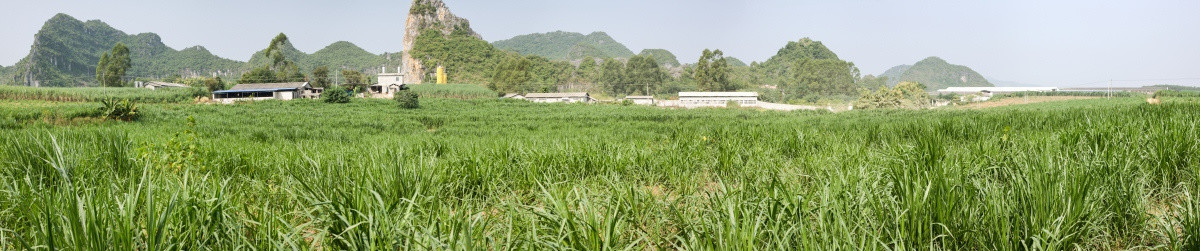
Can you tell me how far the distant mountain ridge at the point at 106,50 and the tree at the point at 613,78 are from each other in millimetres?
87017

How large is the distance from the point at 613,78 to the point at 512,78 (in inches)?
832

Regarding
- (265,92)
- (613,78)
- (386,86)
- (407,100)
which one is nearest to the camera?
(407,100)

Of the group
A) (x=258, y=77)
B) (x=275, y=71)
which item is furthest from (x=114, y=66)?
(x=258, y=77)

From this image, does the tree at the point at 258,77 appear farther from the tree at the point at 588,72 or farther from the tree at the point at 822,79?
the tree at the point at 822,79

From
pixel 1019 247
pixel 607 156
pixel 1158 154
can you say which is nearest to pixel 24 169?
pixel 607 156

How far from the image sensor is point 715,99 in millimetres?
64188

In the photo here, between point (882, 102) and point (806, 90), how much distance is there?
44346mm

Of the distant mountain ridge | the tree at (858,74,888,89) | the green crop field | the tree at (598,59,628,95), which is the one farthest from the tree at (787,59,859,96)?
the distant mountain ridge

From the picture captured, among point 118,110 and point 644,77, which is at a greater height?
point 644,77

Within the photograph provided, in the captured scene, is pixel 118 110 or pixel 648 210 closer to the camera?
pixel 648 210

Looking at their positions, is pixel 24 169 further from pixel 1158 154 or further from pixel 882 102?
pixel 882 102

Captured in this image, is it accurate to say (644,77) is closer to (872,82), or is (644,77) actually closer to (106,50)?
(872,82)

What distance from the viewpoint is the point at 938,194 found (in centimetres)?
196

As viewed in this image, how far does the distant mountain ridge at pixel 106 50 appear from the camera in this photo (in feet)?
349
